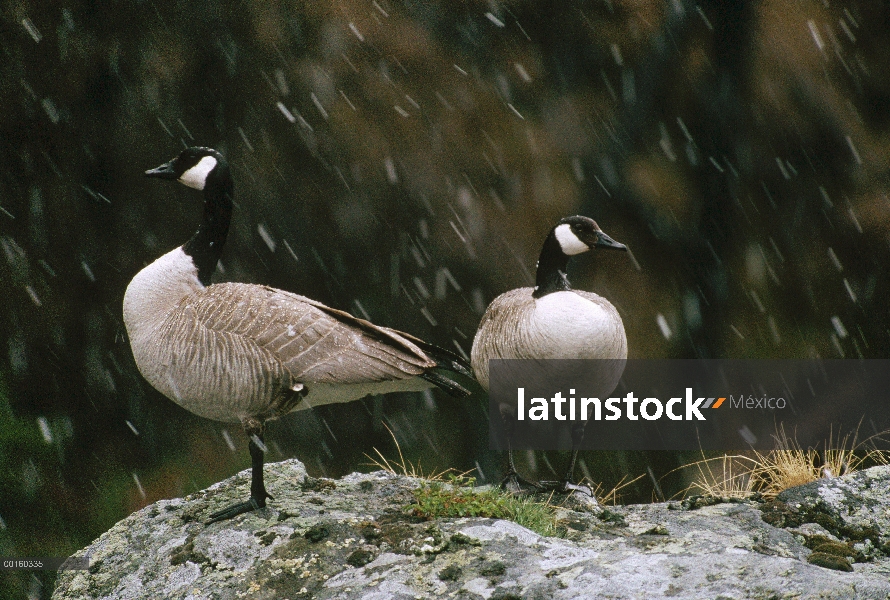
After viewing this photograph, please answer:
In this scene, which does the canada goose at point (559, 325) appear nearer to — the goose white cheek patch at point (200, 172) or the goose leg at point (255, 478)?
the goose leg at point (255, 478)

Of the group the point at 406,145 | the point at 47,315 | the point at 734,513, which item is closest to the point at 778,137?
the point at 406,145

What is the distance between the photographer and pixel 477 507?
4.15 m

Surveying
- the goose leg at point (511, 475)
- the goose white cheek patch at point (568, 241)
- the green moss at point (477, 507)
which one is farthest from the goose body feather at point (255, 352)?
the goose white cheek patch at point (568, 241)

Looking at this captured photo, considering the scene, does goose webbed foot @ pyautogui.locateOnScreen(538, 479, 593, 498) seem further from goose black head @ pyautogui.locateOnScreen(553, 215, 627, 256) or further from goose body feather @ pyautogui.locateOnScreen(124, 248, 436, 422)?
goose black head @ pyautogui.locateOnScreen(553, 215, 627, 256)

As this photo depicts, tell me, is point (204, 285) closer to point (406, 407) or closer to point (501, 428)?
point (501, 428)

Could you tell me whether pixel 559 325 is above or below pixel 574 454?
above

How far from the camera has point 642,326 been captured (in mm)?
7355

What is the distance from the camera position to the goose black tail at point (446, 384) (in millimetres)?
4293

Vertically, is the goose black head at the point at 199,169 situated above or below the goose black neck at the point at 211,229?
above

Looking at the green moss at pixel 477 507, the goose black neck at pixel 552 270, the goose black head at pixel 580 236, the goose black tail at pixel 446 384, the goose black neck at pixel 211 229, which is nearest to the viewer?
the green moss at pixel 477 507

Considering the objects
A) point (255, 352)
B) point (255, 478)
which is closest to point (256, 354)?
point (255, 352)

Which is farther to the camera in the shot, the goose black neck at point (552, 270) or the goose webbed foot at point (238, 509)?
the goose black neck at point (552, 270)

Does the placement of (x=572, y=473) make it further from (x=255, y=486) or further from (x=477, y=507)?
(x=255, y=486)

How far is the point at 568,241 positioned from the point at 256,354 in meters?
2.06
